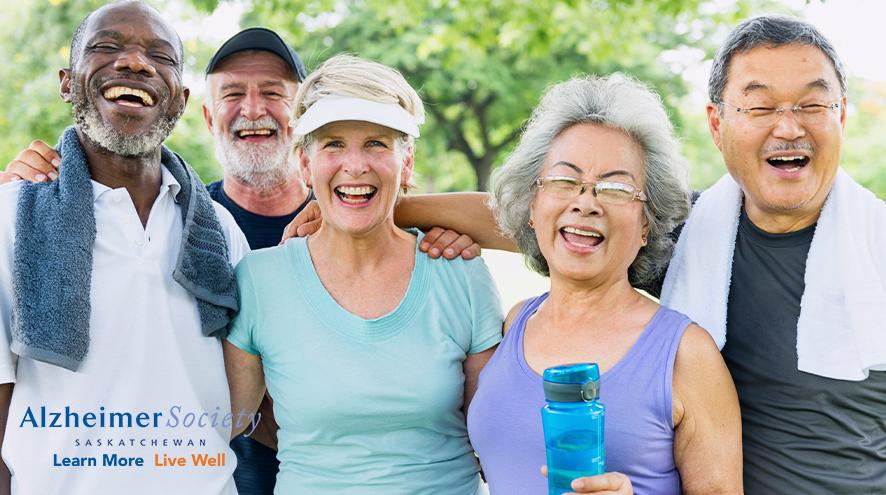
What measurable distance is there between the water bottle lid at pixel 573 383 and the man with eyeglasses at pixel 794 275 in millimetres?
612

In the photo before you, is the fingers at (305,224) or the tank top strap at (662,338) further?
the fingers at (305,224)

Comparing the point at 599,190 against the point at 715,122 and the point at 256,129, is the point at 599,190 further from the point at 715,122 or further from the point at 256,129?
the point at 256,129

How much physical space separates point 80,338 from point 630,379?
149cm

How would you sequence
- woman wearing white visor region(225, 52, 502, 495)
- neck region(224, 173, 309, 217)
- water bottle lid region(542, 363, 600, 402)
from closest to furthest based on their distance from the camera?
water bottle lid region(542, 363, 600, 402) < woman wearing white visor region(225, 52, 502, 495) < neck region(224, 173, 309, 217)

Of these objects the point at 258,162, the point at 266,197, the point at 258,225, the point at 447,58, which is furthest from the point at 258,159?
the point at 447,58

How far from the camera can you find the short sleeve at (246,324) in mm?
2594

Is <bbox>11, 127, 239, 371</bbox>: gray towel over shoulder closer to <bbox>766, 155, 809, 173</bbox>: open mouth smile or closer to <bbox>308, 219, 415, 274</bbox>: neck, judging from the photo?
<bbox>308, 219, 415, 274</bbox>: neck

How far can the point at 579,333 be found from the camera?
7.77ft

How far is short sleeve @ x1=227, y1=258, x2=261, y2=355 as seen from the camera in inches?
102

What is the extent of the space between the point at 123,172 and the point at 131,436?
2.69ft

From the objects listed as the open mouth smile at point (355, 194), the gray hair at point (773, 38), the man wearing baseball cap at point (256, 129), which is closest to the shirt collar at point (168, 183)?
the open mouth smile at point (355, 194)

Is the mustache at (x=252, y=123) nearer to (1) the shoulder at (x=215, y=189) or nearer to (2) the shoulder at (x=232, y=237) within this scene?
(1) the shoulder at (x=215, y=189)

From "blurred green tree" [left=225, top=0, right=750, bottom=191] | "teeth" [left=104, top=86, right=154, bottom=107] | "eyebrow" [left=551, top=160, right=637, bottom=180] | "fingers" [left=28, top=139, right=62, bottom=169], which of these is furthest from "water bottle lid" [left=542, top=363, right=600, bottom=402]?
"blurred green tree" [left=225, top=0, right=750, bottom=191]

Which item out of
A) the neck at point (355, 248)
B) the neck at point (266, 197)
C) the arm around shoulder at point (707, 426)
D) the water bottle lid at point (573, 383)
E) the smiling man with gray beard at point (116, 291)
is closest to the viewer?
the water bottle lid at point (573, 383)
